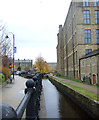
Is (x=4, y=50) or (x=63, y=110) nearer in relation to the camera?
(x=63, y=110)

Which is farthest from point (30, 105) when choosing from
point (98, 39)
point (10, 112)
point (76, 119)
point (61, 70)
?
point (61, 70)

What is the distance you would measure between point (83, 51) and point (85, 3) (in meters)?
12.0

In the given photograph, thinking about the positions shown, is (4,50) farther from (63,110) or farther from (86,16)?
(86,16)

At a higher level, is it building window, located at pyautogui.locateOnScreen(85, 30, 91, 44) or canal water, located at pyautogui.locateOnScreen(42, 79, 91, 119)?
building window, located at pyautogui.locateOnScreen(85, 30, 91, 44)

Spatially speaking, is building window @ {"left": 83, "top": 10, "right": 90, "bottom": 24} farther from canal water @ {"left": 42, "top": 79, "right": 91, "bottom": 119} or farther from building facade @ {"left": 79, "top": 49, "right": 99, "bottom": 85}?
canal water @ {"left": 42, "top": 79, "right": 91, "bottom": 119}

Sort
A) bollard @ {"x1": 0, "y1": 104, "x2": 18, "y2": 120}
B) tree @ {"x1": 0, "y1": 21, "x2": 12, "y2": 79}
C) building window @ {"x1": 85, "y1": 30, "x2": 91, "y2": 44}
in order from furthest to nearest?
1. building window @ {"x1": 85, "y1": 30, "x2": 91, "y2": 44}
2. tree @ {"x1": 0, "y1": 21, "x2": 12, "y2": 79}
3. bollard @ {"x1": 0, "y1": 104, "x2": 18, "y2": 120}

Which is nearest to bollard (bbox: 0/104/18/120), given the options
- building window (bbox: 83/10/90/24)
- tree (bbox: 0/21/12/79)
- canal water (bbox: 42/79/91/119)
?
canal water (bbox: 42/79/91/119)

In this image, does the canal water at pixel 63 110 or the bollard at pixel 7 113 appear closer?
the bollard at pixel 7 113

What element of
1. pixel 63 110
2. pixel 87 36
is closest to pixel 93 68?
pixel 87 36

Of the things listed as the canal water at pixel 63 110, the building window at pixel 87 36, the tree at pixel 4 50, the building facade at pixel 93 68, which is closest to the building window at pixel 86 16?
the building window at pixel 87 36

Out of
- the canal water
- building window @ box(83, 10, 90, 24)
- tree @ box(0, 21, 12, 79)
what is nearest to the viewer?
the canal water

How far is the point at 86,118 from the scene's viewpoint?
24.1 ft

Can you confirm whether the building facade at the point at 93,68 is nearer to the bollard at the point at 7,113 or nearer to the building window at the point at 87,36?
the building window at the point at 87,36

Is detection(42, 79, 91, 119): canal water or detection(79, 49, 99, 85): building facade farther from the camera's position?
detection(79, 49, 99, 85): building facade
